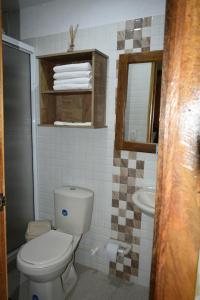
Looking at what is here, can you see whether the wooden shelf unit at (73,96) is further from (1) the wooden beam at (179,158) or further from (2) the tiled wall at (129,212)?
(1) the wooden beam at (179,158)

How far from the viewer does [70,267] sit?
2.00 meters

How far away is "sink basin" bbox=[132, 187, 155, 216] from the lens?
1483 mm

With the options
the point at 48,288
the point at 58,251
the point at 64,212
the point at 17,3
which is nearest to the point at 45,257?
the point at 58,251

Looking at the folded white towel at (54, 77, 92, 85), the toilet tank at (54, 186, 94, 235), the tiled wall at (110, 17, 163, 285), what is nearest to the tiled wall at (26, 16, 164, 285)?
the tiled wall at (110, 17, 163, 285)

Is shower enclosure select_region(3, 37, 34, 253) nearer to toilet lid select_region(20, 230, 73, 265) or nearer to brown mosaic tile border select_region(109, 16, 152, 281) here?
toilet lid select_region(20, 230, 73, 265)

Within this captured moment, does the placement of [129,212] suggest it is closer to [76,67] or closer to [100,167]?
[100,167]

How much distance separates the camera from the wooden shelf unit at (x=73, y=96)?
1.78 meters

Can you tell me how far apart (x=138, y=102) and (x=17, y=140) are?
46.3 inches

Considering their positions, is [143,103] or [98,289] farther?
[98,289]

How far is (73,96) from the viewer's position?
209 cm

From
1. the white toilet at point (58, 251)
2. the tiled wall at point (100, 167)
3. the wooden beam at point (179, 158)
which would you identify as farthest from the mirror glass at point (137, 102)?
the wooden beam at point (179, 158)

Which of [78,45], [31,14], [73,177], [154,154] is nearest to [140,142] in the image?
[154,154]

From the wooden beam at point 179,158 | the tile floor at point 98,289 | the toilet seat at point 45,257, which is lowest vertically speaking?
the tile floor at point 98,289

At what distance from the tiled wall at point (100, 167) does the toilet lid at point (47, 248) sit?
383 millimetres
